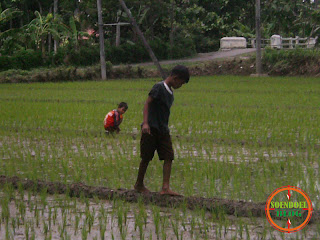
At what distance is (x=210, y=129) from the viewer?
11.4 metres

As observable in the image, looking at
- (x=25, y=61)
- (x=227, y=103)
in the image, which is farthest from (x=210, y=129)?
(x=25, y=61)

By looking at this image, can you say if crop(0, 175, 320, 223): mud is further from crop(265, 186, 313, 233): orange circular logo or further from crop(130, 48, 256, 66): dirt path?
crop(130, 48, 256, 66): dirt path

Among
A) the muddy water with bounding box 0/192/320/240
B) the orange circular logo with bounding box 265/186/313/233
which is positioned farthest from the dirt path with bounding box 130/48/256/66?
the muddy water with bounding box 0/192/320/240

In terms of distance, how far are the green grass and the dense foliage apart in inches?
572

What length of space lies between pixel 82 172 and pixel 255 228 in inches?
118

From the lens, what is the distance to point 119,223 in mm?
5254

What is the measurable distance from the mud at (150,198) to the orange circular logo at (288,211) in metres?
0.08

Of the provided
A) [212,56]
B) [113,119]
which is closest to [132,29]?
[212,56]

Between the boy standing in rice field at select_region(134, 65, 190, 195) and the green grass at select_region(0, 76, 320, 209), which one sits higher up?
the boy standing in rice field at select_region(134, 65, 190, 195)

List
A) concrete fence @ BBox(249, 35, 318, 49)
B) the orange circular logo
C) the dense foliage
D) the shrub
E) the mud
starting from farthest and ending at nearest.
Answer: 1. concrete fence @ BBox(249, 35, 318, 49)
2. the dense foliage
3. the shrub
4. the mud
5. the orange circular logo

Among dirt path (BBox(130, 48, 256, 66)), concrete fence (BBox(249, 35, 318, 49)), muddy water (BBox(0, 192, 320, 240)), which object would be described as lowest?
muddy water (BBox(0, 192, 320, 240))

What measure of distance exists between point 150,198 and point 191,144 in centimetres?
369

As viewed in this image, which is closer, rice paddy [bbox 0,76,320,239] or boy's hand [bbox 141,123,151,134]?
rice paddy [bbox 0,76,320,239]

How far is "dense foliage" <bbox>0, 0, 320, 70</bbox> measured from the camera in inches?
1283
